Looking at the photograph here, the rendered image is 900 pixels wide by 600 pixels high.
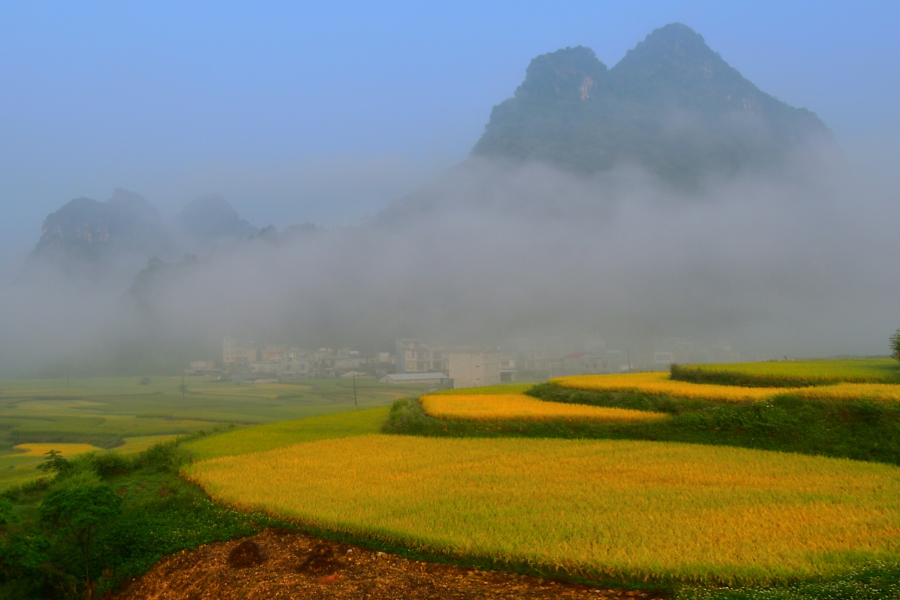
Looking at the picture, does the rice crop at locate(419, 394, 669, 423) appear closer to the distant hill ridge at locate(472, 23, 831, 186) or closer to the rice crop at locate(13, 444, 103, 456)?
the rice crop at locate(13, 444, 103, 456)

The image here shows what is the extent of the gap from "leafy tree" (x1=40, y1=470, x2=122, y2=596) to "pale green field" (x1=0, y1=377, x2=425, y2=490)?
5984mm

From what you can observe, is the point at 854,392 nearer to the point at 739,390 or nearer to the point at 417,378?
the point at 739,390

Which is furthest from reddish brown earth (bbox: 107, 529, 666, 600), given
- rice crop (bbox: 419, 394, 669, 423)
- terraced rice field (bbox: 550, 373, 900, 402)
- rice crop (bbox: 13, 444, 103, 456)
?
rice crop (bbox: 13, 444, 103, 456)

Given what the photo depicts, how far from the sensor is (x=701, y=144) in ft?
429

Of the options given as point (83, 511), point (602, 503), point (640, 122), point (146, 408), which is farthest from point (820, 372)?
point (640, 122)

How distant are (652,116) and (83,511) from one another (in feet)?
522

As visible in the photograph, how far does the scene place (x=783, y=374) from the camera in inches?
588

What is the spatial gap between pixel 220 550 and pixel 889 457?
37.0ft

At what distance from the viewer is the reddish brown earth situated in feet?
16.2

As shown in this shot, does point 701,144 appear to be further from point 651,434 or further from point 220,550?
point 220,550

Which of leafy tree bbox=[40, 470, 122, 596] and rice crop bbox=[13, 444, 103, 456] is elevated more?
leafy tree bbox=[40, 470, 122, 596]

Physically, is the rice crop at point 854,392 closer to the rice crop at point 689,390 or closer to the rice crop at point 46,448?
the rice crop at point 689,390

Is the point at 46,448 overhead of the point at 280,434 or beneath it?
beneath

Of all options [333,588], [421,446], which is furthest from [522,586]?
[421,446]
